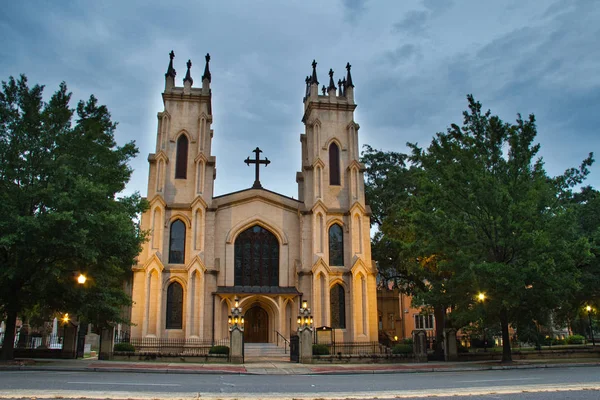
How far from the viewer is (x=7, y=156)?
21.6m

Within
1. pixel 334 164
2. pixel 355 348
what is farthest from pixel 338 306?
pixel 334 164

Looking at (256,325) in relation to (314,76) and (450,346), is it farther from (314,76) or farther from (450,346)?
(314,76)

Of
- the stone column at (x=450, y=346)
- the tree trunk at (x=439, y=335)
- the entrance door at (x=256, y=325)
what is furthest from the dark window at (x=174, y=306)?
the stone column at (x=450, y=346)

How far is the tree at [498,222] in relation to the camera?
22188mm

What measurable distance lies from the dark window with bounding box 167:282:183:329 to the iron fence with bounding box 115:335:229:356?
107cm

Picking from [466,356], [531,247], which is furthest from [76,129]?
[466,356]

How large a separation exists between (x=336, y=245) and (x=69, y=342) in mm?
17334

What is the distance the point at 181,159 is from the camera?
3603 centimetres

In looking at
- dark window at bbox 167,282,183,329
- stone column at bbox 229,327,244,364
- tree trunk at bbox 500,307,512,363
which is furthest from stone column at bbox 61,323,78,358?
tree trunk at bbox 500,307,512,363

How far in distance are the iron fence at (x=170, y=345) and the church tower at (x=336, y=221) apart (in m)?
7.22

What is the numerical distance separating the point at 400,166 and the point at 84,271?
2589 centimetres

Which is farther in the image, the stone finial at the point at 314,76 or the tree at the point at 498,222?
the stone finial at the point at 314,76

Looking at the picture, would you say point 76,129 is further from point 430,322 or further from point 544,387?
point 430,322

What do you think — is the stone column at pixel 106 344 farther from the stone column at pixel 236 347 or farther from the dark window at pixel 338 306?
the dark window at pixel 338 306
